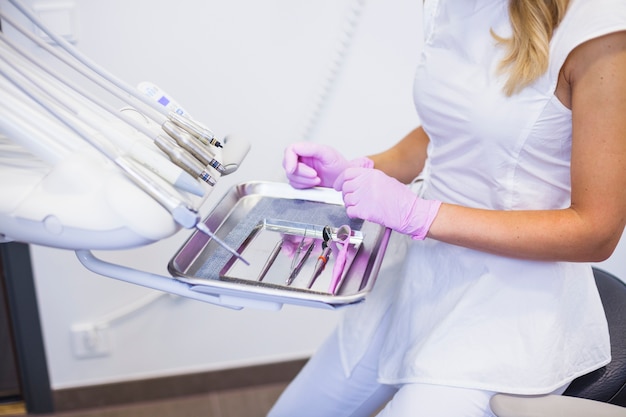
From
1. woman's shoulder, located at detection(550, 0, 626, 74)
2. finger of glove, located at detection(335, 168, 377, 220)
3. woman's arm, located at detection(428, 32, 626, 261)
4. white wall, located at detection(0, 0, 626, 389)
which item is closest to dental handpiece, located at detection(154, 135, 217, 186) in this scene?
finger of glove, located at detection(335, 168, 377, 220)

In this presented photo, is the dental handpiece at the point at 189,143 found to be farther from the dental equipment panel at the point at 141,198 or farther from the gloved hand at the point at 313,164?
the gloved hand at the point at 313,164

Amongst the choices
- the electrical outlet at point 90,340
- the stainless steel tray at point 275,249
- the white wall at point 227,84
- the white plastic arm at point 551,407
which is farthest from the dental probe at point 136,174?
the electrical outlet at point 90,340

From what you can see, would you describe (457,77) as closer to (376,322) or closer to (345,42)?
(376,322)

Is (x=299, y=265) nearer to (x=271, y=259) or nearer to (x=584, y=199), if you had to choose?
(x=271, y=259)

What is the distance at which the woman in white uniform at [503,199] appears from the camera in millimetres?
985

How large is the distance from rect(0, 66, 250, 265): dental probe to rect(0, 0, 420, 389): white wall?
2.66 ft

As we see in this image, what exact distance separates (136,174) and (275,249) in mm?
276

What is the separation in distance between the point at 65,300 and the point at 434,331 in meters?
1.14

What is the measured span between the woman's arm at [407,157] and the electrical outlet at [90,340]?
3.24 ft

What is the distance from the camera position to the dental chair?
1.03m

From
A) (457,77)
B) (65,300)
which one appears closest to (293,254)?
(457,77)

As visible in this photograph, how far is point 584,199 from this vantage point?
39.3 inches

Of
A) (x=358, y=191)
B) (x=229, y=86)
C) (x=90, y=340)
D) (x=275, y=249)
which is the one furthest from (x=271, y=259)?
(x=90, y=340)

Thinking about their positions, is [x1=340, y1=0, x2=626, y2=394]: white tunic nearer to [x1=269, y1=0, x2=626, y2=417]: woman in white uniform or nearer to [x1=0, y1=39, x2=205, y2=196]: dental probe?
[x1=269, y1=0, x2=626, y2=417]: woman in white uniform
